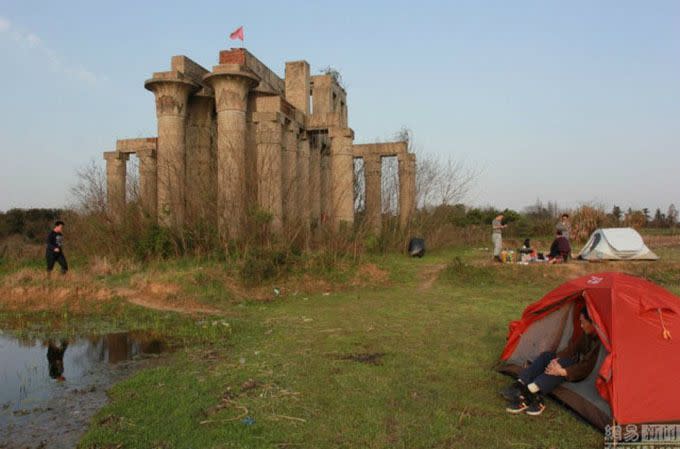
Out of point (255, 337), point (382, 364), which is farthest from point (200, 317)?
point (382, 364)

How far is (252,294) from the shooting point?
44.0ft

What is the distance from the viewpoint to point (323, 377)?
21.9ft

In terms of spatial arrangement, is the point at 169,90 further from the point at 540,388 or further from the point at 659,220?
the point at 659,220

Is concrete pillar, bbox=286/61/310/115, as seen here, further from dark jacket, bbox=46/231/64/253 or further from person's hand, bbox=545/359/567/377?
person's hand, bbox=545/359/567/377

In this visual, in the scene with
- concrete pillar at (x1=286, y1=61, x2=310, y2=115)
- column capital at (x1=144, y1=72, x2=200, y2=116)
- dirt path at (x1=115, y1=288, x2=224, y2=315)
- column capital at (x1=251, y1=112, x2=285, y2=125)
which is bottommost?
dirt path at (x1=115, y1=288, x2=224, y2=315)

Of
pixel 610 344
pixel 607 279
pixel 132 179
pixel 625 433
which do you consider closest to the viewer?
pixel 625 433

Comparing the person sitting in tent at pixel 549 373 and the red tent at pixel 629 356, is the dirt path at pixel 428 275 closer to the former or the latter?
the person sitting in tent at pixel 549 373

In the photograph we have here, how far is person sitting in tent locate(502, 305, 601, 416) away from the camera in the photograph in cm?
554

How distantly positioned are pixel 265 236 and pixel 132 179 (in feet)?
20.5

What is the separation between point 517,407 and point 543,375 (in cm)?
44

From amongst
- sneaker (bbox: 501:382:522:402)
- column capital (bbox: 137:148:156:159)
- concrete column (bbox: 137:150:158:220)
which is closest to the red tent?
sneaker (bbox: 501:382:522:402)

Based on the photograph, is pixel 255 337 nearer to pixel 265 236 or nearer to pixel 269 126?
pixel 265 236

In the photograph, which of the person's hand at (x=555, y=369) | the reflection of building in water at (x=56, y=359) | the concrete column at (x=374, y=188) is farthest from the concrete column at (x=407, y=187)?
the person's hand at (x=555, y=369)

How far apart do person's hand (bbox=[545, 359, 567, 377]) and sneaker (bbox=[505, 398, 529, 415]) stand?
16.3 inches
